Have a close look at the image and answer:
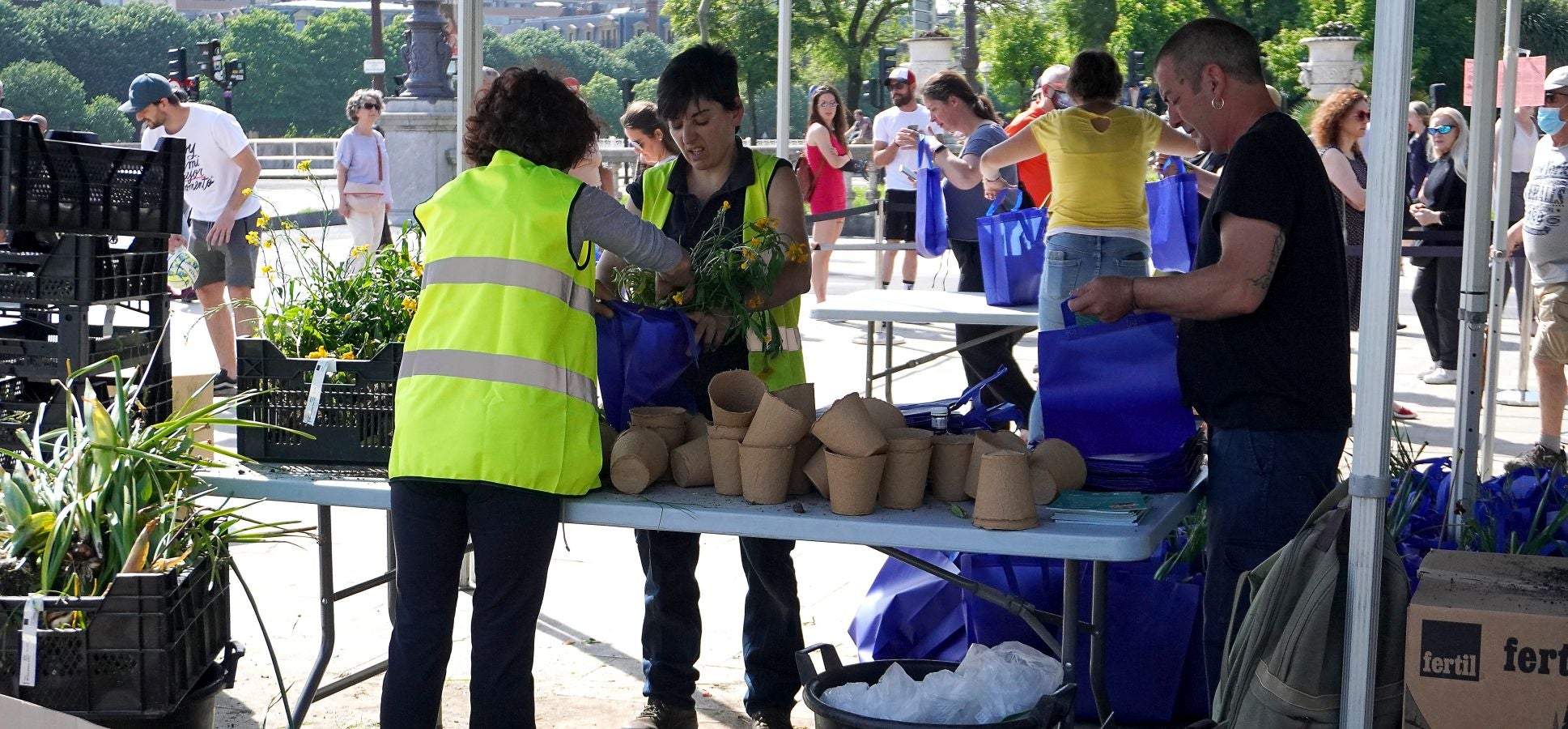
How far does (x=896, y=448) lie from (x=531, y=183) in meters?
0.80

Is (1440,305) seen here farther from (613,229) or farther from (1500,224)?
(613,229)

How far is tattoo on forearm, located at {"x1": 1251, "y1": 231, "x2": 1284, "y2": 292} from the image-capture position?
100 inches

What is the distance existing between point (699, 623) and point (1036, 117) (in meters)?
2.89

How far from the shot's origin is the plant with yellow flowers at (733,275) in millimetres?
3012

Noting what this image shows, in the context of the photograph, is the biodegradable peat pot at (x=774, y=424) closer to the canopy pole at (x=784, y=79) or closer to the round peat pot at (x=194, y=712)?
the round peat pot at (x=194, y=712)

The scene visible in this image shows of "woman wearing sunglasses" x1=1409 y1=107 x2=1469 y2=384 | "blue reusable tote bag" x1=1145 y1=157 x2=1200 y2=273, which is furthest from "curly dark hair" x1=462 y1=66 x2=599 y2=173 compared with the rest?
"woman wearing sunglasses" x1=1409 y1=107 x2=1469 y2=384

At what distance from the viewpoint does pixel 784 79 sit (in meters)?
6.80

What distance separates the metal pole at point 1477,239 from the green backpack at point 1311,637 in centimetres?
202

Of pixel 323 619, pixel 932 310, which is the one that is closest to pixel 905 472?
pixel 323 619

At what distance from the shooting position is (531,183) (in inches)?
101

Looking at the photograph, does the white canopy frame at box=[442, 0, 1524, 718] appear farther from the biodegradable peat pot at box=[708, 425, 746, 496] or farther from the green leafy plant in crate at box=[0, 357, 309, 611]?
the green leafy plant in crate at box=[0, 357, 309, 611]

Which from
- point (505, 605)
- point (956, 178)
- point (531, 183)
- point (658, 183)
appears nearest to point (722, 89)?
point (658, 183)

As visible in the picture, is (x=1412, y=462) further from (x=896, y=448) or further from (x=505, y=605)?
(x=505, y=605)

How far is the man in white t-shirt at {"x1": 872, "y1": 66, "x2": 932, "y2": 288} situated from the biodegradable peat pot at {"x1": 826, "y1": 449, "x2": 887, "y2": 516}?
22.5ft
